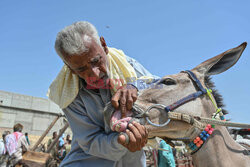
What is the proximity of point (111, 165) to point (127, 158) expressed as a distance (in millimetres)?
196

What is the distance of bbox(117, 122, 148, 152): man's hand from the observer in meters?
1.54

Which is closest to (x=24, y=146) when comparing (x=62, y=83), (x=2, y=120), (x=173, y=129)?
(x=2, y=120)

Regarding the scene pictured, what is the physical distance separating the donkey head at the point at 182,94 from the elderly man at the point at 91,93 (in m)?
0.25

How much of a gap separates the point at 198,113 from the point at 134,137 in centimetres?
88

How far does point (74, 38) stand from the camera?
6.27ft

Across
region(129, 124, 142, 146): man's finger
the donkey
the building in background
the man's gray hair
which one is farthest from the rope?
the building in background

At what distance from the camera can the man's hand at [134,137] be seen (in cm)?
154

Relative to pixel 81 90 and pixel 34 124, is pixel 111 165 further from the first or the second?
pixel 34 124

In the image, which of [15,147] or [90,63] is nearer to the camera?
[90,63]

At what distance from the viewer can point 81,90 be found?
7.50 ft

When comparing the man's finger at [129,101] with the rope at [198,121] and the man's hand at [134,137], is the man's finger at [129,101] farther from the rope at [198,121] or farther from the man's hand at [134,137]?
the rope at [198,121]

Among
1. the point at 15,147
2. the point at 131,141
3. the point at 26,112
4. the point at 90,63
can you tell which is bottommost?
the point at 131,141

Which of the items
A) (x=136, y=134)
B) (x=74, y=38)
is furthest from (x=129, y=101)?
(x=74, y=38)

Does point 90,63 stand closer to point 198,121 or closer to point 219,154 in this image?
point 198,121
